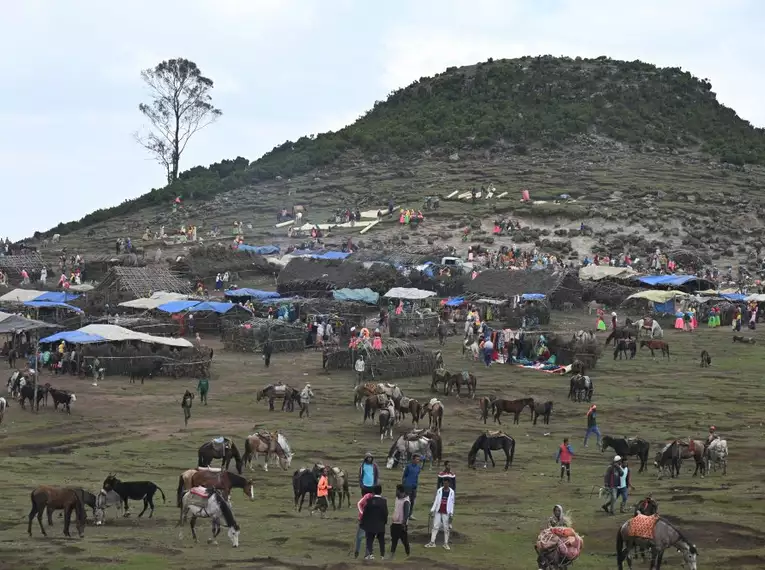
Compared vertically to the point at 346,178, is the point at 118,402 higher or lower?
lower

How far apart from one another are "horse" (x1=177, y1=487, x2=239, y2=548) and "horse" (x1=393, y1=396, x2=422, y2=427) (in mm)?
13293

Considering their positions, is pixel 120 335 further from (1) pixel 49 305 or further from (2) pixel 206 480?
(2) pixel 206 480

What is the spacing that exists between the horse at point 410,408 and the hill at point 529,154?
202ft

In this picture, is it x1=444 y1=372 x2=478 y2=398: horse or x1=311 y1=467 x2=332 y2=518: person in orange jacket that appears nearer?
x1=311 y1=467 x2=332 y2=518: person in orange jacket

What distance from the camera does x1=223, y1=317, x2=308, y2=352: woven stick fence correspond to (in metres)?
49.1

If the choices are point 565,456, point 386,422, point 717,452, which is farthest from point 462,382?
point 565,456

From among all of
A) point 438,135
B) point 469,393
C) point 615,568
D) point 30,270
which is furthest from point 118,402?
point 438,135

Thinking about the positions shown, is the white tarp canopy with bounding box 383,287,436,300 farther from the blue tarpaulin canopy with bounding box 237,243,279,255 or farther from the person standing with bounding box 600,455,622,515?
the person standing with bounding box 600,455,622,515

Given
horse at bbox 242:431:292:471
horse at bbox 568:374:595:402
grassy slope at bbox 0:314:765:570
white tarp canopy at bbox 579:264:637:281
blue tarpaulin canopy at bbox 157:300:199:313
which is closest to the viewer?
grassy slope at bbox 0:314:765:570

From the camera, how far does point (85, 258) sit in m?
76.8

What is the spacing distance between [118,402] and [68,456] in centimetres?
921

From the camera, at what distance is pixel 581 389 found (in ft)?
122

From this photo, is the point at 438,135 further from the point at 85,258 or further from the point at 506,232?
the point at 85,258

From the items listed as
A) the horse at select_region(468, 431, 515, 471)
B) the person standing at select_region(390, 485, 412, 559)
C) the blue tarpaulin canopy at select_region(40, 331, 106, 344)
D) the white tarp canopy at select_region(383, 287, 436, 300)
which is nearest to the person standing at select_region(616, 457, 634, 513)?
the horse at select_region(468, 431, 515, 471)
